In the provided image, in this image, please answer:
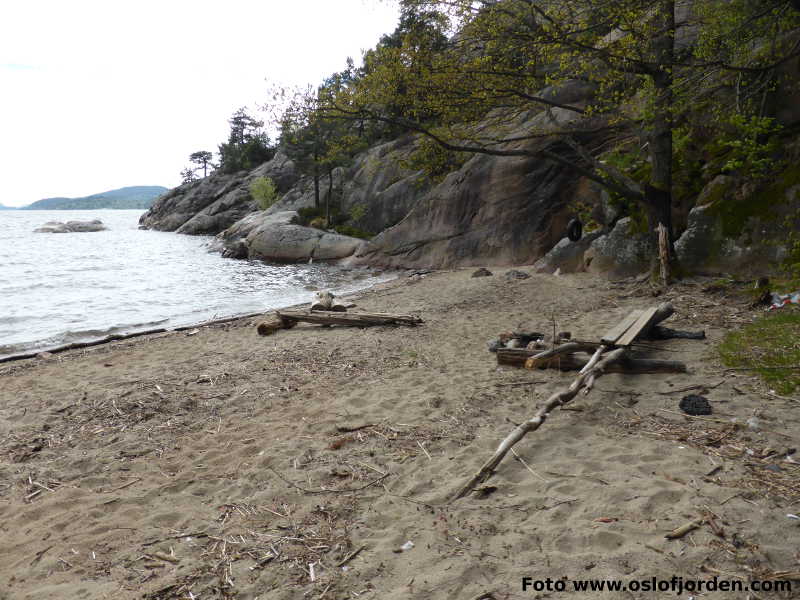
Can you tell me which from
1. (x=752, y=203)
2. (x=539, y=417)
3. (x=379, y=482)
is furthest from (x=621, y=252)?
(x=379, y=482)

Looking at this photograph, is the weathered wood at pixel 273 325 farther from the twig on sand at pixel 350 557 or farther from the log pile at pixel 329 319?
the twig on sand at pixel 350 557

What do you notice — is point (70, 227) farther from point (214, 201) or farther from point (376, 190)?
point (376, 190)

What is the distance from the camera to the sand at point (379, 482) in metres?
3.29

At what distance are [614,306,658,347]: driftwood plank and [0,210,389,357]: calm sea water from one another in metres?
11.7

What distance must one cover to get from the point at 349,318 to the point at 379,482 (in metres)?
7.25

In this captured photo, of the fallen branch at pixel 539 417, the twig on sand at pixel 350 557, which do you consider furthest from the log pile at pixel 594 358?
the twig on sand at pixel 350 557

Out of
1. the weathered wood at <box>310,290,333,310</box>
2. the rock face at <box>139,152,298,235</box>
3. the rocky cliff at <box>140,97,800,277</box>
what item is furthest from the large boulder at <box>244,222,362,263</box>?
the rock face at <box>139,152,298,235</box>

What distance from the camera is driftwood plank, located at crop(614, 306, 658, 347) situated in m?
6.90

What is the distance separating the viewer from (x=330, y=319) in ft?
38.7

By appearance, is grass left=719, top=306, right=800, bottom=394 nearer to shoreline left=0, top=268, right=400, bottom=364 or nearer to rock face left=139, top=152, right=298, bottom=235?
shoreline left=0, top=268, right=400, bottom=364

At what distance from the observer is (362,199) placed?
36.8 metres

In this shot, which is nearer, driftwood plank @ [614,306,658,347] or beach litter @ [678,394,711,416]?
beach litter @ [678,394,711,416]

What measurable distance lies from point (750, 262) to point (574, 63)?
20.3ft

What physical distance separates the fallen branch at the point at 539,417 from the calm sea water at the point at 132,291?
11.8m
